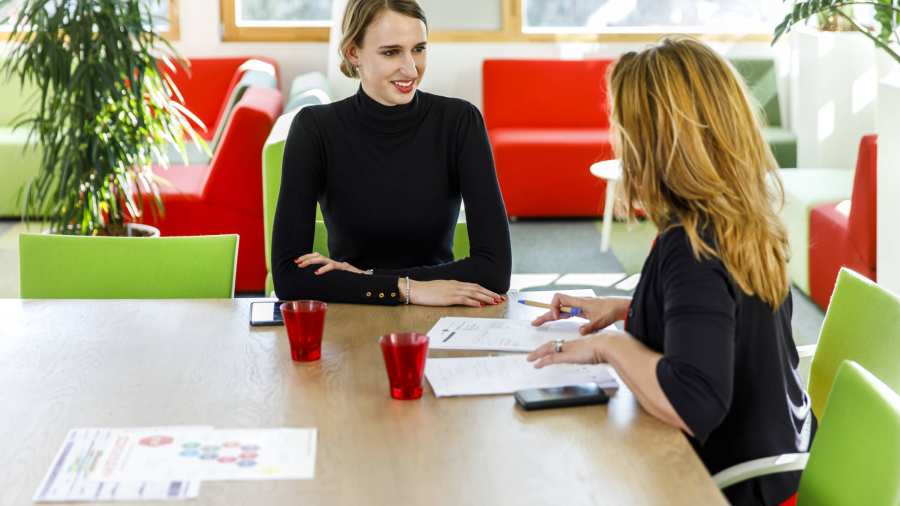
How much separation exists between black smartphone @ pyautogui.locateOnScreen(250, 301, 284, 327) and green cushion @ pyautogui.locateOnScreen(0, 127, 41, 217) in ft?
13.7

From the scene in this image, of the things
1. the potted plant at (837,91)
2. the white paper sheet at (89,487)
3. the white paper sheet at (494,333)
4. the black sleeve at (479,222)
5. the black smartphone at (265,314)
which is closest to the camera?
the white paper sheet at (89,487)

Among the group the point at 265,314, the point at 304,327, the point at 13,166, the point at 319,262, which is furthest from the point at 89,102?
the point at 13,166

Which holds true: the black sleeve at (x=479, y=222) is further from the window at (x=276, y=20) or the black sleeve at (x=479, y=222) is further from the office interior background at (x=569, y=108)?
the window at (x=276, y=20)

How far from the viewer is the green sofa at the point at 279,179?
279 centimetres

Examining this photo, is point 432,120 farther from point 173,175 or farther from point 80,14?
point 173,175

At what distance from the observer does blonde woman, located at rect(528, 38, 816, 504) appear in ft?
5.09

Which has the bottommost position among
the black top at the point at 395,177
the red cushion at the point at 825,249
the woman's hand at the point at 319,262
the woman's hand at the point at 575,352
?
the red cushion at the point at 825,249

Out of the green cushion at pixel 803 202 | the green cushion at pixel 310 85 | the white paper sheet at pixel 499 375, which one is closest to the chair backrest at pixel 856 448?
the white paper sheet at pixel 499 375

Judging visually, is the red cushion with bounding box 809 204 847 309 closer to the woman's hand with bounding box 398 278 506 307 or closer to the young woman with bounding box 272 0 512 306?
the young woman with bounding box 272 0 512 306

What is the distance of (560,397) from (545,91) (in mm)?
5117

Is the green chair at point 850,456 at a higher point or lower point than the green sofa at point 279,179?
lower

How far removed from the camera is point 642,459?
1471 millimetres

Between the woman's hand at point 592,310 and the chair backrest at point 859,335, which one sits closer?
the chair backrest at point 859,335

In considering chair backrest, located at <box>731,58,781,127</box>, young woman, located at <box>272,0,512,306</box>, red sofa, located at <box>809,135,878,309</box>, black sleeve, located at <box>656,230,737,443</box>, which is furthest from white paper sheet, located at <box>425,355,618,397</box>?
chair backrest, located at <box>731,58,781,127</box>
